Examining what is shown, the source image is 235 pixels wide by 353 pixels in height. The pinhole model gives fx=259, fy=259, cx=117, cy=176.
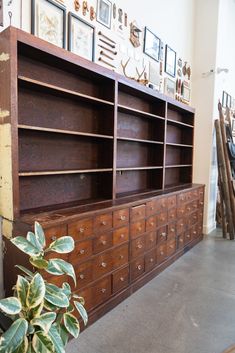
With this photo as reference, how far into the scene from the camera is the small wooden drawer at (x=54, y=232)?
1671 millimetres

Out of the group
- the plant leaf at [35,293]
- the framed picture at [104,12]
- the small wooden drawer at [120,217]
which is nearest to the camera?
the plant leaf at [35,293]

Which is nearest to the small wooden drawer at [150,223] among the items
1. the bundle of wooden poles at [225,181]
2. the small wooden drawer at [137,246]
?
the small wooden drawer at [137,246]

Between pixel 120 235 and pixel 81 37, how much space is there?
187 cm

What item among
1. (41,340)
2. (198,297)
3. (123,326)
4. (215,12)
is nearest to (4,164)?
(41,340)

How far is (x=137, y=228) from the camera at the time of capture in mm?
2541

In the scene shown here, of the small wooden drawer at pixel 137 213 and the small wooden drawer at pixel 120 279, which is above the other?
the small wooden drawer at pixel 137 213

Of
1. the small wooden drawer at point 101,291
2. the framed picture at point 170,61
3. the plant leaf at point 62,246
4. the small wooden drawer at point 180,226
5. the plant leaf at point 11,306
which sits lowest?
the small wooden drawer at point 101,291

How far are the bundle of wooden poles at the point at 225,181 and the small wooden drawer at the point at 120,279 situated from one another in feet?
8.30

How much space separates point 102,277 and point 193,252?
192 centimetres

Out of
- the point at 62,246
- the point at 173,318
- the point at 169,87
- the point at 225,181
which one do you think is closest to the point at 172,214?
the point at 173,318

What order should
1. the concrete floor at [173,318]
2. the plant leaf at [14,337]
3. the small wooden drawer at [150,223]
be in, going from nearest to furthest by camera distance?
the plant leaf at [14,337], the concrete floor at [173,318], the small wooden drawer at [150,223]

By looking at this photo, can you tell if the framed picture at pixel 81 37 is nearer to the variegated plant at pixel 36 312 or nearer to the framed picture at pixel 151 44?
the framed picture at pixel 151 44

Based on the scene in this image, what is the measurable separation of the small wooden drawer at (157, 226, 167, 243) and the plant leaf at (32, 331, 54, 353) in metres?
2.00

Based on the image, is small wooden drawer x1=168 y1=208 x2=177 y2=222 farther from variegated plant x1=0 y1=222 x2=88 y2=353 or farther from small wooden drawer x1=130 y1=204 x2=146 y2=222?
variegated plant x1=0 y1=222 x2=88 y2=353
